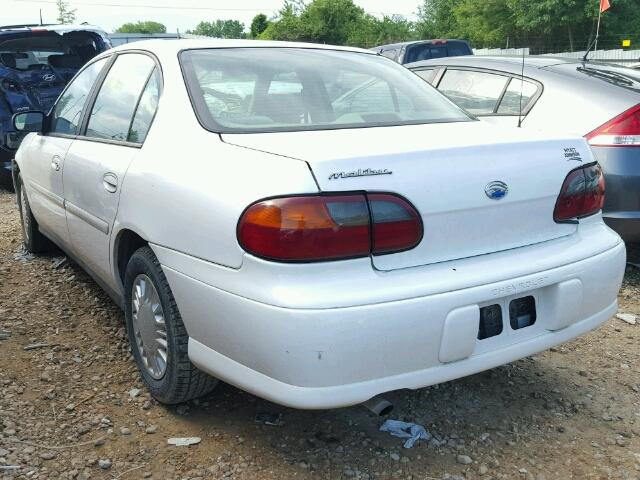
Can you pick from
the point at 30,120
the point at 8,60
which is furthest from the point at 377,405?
the point at 8,60

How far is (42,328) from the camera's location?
3.79m

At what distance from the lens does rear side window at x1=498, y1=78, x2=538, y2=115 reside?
15.3ft

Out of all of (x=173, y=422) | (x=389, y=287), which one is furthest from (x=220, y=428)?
(x=389, y=287)

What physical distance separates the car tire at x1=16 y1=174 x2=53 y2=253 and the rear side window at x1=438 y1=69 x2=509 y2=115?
3159 mm

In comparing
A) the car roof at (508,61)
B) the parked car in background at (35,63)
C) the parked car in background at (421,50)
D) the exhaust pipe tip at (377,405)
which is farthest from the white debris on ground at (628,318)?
the parked car in background at (421,50)

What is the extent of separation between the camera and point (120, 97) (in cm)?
334

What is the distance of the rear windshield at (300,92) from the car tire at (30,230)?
258cm

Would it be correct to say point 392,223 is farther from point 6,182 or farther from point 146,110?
point 6,182

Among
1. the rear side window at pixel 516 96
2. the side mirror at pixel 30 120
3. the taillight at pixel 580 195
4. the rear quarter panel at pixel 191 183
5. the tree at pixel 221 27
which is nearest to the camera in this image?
the rear quarter panel at pixel 191 183

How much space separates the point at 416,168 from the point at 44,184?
2751 mm

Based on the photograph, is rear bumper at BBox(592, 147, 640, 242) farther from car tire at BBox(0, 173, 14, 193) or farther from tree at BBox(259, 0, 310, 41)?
tree at BBox(259, 0, 310, 41)

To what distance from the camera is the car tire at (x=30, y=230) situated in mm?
4977

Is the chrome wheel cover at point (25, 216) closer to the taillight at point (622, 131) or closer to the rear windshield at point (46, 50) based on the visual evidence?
the rear windshield at point (46, 50)

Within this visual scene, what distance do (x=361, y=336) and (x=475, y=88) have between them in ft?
11.8
